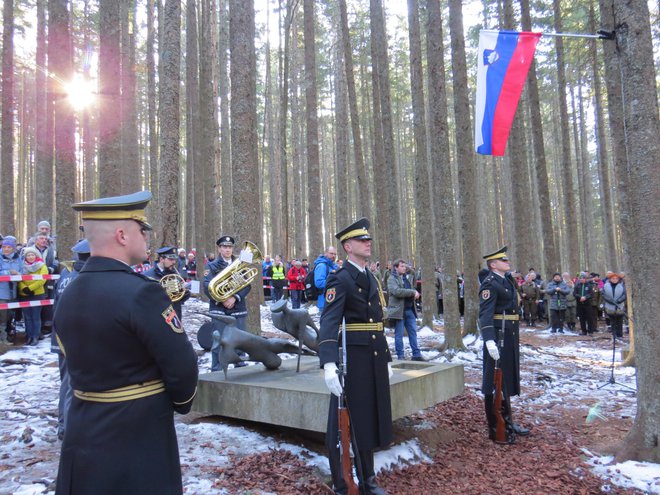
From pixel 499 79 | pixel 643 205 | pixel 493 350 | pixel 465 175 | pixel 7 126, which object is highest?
pixel 7 126

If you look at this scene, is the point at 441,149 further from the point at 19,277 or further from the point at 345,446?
Answer: the point at 19,277

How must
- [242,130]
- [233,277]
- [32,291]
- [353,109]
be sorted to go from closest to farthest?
1. [233,277]
2. [242,130]
3. [32,291]
4. [353,109]

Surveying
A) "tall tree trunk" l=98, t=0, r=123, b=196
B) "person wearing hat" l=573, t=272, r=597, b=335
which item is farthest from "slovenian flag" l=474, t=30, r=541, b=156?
"person wearing hat" l=573, t=272, r=597, b=335

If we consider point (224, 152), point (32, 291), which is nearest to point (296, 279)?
point (224, 152)

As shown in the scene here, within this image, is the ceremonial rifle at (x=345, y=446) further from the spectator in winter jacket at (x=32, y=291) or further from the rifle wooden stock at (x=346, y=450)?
the spectator in winter jacket at (x=32, y=291)

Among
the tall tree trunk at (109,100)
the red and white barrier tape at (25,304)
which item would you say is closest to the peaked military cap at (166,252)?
the tall tree trunk at (109,100)

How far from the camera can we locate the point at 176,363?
2211mm

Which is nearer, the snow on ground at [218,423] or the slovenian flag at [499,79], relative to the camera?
the snow on ground at [218,423]

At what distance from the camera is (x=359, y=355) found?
436 centimetres

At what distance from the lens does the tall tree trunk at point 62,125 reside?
10453 millimetres

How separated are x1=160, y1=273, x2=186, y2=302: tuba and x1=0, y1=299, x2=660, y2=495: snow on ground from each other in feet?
5.00

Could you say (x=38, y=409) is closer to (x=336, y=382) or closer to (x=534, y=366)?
(x=336, y=382)

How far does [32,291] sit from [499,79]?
9.37 meters

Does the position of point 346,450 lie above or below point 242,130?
below
